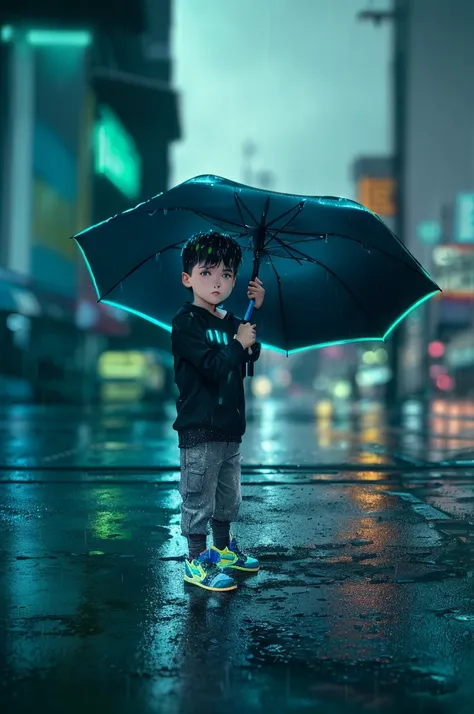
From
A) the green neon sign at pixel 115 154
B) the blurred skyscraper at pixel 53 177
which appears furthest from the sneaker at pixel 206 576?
the green neon sign at pixel 115 154

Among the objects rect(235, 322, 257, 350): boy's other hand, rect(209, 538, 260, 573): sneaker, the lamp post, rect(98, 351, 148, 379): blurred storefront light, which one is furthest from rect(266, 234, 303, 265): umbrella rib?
rect(98, 351, 148, 379): blurred storefront light

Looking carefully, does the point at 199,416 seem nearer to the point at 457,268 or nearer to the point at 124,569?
the point at 124,569

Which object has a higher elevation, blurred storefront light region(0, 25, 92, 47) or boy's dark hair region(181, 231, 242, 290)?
blurred storefront light region(0, 25, 92, 47)

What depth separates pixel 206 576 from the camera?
4832 mm

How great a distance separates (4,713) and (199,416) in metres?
2.05

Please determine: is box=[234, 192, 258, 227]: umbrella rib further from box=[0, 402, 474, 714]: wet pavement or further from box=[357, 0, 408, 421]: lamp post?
box=[357, 0, 408, 421]: lamp post

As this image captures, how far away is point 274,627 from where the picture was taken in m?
4.10

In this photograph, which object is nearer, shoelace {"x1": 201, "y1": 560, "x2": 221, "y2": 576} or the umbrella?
shoelace {"x1": 201, "y1": 560, "x2": 221, "y2": 576}

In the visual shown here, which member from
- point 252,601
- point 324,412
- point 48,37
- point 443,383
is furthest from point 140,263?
point 443,383

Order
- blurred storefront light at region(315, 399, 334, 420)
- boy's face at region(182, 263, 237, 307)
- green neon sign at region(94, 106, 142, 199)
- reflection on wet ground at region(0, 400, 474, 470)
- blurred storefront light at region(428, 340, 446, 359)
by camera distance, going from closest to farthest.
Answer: boy's face at region(182, 263, 237, 307) → reflection on wet ground at region(0, 400, 474, 470) → blurred storefront light at region(315, 399, 334, 420) → green neon sign at region(94, 106, 142, 199) → blurred storefront light at region(428, 340, 446, 359)

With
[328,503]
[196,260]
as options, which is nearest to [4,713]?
[196,260]

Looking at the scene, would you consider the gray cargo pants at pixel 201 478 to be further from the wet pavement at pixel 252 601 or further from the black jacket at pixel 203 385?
the wet pavement at pixel 252 601

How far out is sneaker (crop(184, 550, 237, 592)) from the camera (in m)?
4.76

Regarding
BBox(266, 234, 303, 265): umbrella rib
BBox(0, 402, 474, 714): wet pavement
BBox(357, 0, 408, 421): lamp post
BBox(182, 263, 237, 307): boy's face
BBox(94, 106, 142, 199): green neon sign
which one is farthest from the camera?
BBox(94, 106, 142, 199): green neon sign
